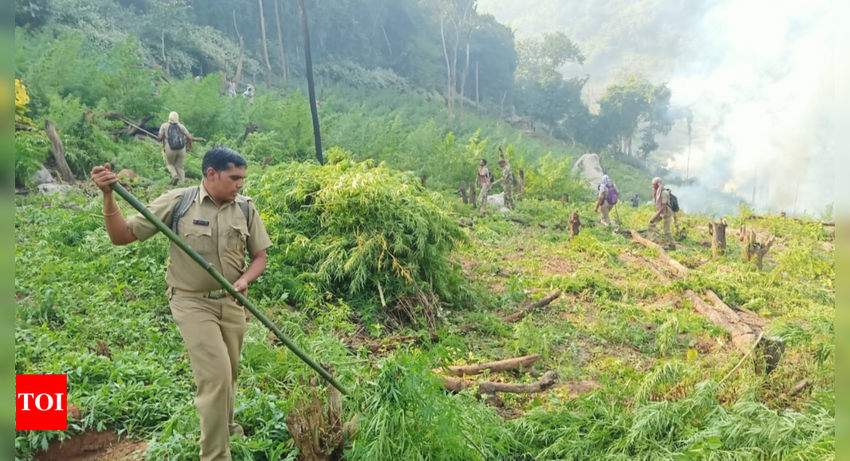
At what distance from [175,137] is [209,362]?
8.79 metres

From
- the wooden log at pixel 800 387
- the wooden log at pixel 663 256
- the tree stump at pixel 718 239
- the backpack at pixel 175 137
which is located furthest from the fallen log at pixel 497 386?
the tree stump at pixel 718 239

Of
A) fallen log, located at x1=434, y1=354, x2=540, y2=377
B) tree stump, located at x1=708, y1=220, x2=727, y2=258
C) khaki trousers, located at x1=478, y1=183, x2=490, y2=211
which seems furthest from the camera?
khaki trousers, located at x1=478, y1=183, x2=490, y2=211

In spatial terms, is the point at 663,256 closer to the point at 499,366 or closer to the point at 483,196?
the point at 483,196

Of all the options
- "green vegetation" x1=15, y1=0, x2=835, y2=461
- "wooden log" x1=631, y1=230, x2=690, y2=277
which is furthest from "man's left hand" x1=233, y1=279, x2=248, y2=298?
"wooden log" x1=631, y1=230, x2=690, y2=277

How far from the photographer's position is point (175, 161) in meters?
11.3

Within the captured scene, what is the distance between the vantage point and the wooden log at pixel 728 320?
699 cm

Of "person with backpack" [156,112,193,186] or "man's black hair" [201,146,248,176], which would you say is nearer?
"man's black hair" [201,146,248,176]

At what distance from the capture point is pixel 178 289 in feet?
11.0

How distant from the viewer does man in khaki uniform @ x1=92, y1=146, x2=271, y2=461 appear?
3.22 meters

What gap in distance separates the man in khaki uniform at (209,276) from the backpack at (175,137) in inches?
326

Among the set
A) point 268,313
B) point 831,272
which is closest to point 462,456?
point 268,313

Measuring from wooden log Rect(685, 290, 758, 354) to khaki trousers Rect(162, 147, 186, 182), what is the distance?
9.81 m

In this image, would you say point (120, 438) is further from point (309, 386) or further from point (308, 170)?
point (308, 170)

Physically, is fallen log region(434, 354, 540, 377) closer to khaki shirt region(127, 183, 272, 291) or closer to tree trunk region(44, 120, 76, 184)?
khaki shirt region(127, 183, 272, 291)
